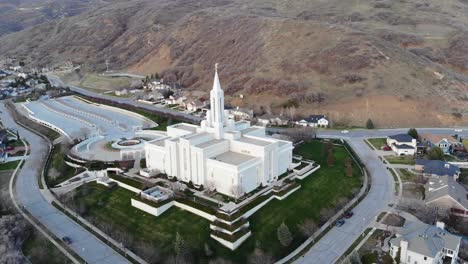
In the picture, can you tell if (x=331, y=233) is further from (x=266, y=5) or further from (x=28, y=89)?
(x=266, y=5)

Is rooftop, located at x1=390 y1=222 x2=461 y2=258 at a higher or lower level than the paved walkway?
higher

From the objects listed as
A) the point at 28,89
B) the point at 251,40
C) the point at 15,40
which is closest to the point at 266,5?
the point at 251,40

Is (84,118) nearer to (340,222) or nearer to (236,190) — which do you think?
(236,190)

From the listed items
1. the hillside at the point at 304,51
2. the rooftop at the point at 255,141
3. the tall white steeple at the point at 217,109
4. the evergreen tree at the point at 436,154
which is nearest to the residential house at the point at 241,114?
the hillside at the point at 304,51

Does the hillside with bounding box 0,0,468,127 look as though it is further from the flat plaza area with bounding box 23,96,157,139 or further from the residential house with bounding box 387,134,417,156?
the flat plaza area with bounding box 23,96,157,139

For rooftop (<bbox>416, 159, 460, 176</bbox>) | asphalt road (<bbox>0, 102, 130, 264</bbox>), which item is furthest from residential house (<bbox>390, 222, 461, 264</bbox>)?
asphalt road (<bbox>0, 102, 130, 264</bbox>)

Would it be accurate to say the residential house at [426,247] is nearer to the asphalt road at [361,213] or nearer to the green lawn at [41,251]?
the asphalt road at [361,213]

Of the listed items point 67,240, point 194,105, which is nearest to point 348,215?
point 67,240

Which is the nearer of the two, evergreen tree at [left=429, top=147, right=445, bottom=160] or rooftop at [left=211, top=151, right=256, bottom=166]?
rooftop at [left=211, top=151, right=256, bottom=166]
